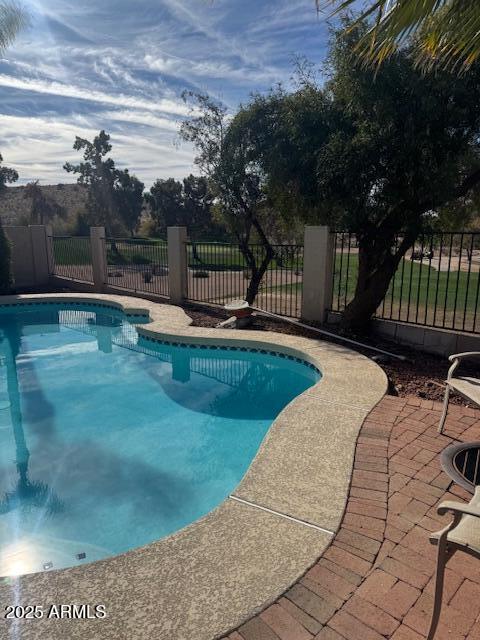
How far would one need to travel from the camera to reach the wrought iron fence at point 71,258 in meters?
14.3

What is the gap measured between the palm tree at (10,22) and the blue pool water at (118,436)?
30.3 feet

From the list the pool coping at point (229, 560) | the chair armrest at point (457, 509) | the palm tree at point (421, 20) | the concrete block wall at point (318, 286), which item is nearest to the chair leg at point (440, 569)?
the chair armrest at point (457, 509)

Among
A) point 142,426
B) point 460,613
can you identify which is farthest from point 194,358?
point 460,613

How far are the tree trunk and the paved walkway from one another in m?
4.17

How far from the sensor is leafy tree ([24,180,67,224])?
43562mm

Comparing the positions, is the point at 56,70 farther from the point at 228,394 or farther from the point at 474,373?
the point at 474,373

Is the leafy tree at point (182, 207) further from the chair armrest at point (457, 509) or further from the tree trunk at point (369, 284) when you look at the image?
the chair armrest at point (457, 509)

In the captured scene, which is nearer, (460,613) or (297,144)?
(460,613)

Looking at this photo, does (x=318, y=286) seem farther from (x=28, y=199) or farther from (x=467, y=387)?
(x=28, y=199)

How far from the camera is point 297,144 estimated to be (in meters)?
7.02

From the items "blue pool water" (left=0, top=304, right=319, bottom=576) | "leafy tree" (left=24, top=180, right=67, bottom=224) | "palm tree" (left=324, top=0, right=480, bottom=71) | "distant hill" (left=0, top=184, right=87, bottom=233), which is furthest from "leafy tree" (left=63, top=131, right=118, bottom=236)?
"palm tree" (left=324, top=0, right=480, bottom=71)

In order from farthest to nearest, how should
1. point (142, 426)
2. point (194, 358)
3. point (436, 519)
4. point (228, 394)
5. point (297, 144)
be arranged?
1. point (194, 358)
2. point (297, 144)
3. point (228, 394)
4. point (142, 426)
5. point (436, 519)

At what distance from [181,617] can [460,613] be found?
4.35 ft

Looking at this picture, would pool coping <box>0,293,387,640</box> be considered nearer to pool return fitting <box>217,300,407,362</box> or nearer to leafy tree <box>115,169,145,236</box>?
pool return fitting <box>217,300,407,362</box>
